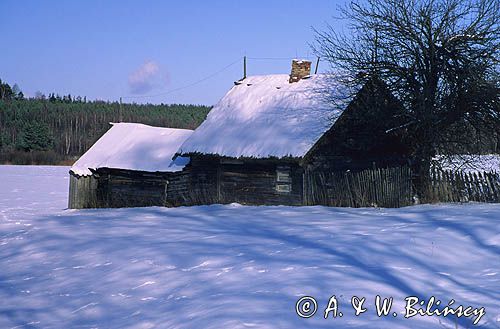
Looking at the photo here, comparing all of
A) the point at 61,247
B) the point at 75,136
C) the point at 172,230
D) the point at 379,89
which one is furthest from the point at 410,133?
the point at 75,136

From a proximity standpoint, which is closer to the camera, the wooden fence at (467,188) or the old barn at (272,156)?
the wooden fence at (467,188)

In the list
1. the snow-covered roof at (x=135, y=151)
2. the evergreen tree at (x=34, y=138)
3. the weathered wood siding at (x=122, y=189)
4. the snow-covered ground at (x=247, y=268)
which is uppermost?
the evergreen tree at (x=34, y=138)

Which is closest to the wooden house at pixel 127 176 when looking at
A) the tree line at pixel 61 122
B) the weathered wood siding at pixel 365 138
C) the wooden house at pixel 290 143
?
the wooden house at pixel 290 143

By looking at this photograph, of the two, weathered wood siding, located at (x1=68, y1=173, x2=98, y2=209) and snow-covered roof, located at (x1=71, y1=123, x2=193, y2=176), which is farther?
weathered wood siding, located at (x1=68, y1=173, x2=98, y2=209)

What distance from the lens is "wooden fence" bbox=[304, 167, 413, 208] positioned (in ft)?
47.7

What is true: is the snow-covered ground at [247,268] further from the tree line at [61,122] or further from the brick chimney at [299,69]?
the tree line at [61,122]

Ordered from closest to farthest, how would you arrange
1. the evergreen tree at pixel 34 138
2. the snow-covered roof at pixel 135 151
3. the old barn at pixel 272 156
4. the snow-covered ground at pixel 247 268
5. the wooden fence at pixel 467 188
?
the snow-covered ground at pixel 247 268
the wooden fence at pixel 467 188
the old barn at pixel 272 156
the snow-covered roof at pixel 135 151
the evergreen tree at pixel 34 138

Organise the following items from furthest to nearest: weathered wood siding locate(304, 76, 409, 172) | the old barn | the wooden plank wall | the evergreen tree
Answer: the evergreen tree → the wooden plank wall → weathered wood siding locate(304, 76, 409, 172) → the old barn

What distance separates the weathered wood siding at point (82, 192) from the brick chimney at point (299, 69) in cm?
928

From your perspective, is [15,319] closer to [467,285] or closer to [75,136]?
[467,285]

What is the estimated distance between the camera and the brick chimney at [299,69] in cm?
2286

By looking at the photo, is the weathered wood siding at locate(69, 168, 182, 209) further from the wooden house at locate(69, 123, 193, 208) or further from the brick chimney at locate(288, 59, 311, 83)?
the brick chimney at locate(288, 59, 311, 83)

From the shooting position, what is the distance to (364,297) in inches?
221

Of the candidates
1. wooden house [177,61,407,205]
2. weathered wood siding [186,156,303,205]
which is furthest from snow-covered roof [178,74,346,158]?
weathered wood siding [186,156,303,205]
